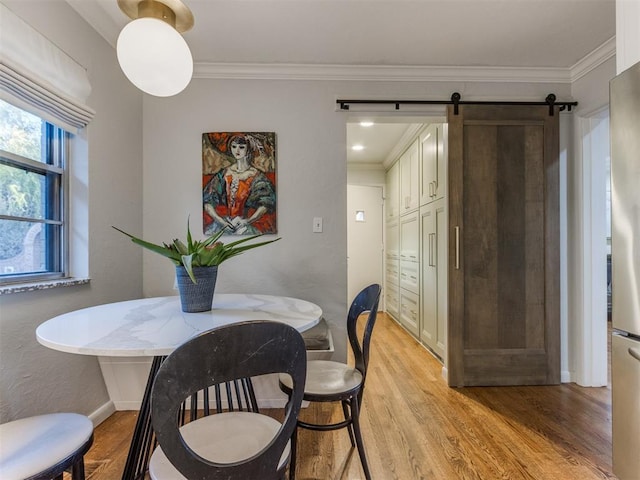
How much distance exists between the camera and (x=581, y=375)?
239 centimetres

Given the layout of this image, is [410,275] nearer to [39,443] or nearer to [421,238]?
[421,238]

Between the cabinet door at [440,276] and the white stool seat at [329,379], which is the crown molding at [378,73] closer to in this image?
the cabinet door at [440,276]

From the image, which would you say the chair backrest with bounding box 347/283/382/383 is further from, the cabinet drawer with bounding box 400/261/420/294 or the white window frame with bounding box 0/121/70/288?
the cabinet drawer with bounding box 400/261/420/294

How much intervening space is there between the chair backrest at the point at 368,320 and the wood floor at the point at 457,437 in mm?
512

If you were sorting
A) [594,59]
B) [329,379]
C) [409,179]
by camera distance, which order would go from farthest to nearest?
[409,179], [594,59], [329,379]

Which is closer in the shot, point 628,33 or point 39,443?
point 39,443

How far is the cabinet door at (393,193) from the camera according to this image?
437cm

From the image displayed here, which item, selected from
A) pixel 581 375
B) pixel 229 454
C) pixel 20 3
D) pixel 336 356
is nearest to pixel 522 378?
pixel 581 375

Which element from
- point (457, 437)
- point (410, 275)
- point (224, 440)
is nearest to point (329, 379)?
point (224, 440)

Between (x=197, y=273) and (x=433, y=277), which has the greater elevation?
(x=197, y=273)

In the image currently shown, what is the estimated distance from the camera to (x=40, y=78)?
1462 millimetres

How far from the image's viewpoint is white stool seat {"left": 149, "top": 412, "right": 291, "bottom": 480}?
2.66ft

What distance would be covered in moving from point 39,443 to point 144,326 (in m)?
0.39

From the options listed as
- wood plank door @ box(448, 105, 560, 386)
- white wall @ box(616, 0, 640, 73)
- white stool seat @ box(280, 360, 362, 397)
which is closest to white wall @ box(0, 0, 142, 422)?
white stool seat @ box(280, 360, 362, 397)
